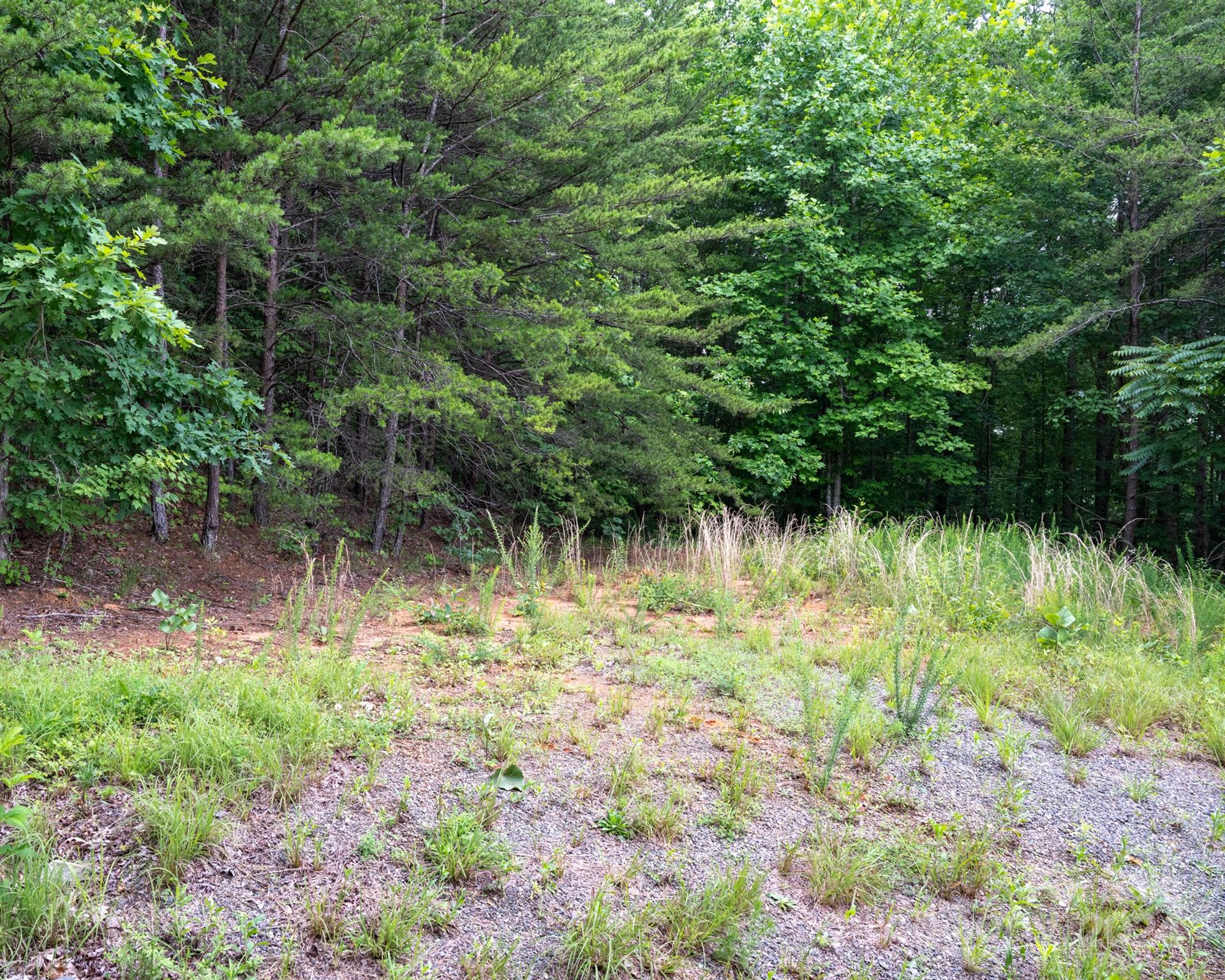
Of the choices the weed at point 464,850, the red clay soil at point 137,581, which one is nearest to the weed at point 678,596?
the red clay soil at point 137,581

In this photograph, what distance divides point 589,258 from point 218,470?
18.9 feet

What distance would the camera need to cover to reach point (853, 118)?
11.8 meters

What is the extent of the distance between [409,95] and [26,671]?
6441 mm

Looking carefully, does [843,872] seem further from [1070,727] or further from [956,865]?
[1070,727]

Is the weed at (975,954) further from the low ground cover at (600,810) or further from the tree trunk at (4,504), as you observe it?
the tree trunk at (4,504)

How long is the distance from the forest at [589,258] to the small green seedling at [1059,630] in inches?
161

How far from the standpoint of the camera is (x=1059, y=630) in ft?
16.4

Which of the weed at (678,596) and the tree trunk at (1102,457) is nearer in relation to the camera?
the weed at (678,596)

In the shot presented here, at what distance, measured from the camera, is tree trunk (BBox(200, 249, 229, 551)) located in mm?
5992

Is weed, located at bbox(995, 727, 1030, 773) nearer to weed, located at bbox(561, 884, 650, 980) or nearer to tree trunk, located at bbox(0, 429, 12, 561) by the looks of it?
weed, located at bbox(561, 884, 650, 980)

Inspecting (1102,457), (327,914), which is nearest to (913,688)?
(327,914)

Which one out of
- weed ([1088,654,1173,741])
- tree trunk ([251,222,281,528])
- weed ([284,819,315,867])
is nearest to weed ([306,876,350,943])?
weed ([284,819,315,867])

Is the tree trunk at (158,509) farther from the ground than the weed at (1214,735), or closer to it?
farther from the ground

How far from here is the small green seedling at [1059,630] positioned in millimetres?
4918
